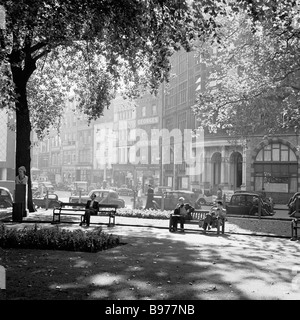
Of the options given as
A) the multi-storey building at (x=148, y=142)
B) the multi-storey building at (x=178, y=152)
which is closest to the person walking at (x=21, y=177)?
the multi-storey building at (x=178, y=152)

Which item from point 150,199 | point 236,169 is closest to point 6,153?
point 236,169

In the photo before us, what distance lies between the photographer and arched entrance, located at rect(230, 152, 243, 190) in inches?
1806

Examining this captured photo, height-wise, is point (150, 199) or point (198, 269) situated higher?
point (150, 199)

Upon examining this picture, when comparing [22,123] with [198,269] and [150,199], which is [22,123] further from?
[198,269]

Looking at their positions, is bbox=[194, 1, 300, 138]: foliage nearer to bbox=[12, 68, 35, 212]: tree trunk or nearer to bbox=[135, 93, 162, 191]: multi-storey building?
bbox=[12, 68, 35, 212]: tree trunk

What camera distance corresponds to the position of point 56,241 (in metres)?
11.3

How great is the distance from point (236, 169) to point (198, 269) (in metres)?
37.8

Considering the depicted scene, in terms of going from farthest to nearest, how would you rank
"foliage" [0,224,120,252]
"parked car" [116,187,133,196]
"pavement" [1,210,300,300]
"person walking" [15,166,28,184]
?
"parked car" [116,187,133,196]
"person walking" [15,166,28,184]
"foliage" [0,224,120,252]
"pavement" [1,210,300,300]

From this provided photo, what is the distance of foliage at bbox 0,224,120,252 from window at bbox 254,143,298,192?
32.8 m

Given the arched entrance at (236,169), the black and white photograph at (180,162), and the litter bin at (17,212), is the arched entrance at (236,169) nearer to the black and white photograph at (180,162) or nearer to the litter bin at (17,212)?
the black and white photograph at (180,162)

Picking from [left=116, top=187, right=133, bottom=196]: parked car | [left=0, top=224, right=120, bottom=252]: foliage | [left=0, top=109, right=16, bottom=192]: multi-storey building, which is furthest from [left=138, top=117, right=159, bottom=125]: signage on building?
[left=0, top=224, right=120, bottom=252]: foliage

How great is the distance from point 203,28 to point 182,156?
3926 cm

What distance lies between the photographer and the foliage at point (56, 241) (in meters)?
11.1

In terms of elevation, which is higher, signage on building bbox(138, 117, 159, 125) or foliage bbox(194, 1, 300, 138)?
signage on building bbox(138, 117, 159, 125)
